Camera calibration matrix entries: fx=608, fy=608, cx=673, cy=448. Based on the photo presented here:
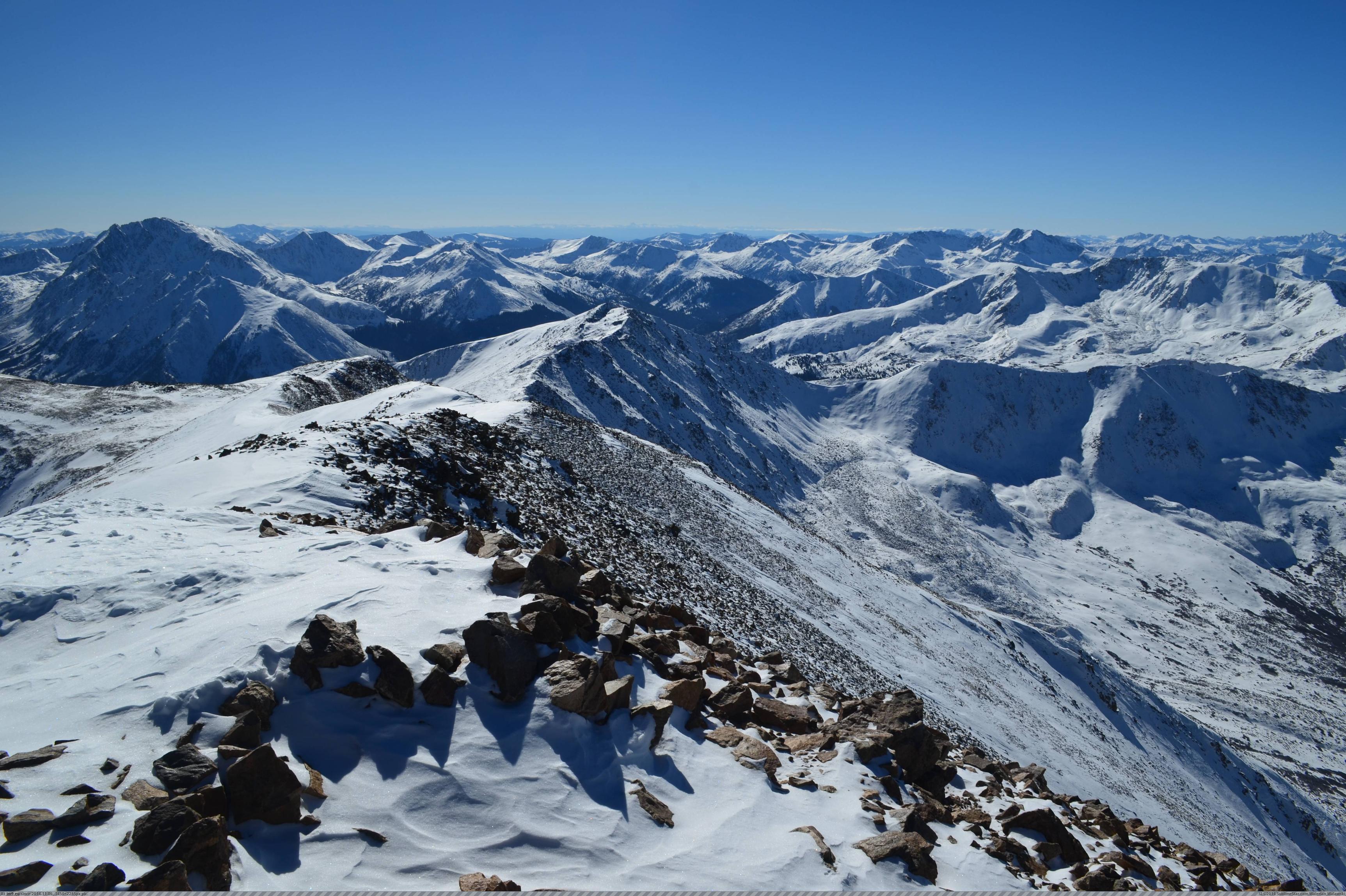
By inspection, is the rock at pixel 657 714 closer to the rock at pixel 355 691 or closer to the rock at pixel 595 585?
the rock at pixel 595 585

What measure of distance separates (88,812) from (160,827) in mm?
914

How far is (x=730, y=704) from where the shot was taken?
1132 cm

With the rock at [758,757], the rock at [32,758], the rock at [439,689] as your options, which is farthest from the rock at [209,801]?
the rock at [758,757]

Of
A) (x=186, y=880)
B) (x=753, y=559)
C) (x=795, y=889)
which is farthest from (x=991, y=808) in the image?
(x=753, y=559)

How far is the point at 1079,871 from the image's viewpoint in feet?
31.5

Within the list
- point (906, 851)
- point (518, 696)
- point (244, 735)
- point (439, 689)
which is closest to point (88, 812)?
point (244, 735)

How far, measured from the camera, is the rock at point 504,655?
29.8 ft

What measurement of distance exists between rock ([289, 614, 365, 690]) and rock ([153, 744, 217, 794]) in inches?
59.8

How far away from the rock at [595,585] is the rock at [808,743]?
15.3 feet

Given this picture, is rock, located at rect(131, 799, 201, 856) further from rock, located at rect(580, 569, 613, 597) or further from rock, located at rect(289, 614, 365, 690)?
rock, located at rect(580, 569, 613, 597)

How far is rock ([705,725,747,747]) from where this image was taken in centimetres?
1021

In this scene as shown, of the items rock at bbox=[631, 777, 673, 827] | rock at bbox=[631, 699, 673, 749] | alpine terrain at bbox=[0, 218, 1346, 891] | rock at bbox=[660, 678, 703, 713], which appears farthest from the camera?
rock at bbox=[660, 678, 703, 713]

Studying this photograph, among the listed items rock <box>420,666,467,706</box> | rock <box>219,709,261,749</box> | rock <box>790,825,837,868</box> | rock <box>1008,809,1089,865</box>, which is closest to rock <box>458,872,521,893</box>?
rock <box>420,666,467,706</box>

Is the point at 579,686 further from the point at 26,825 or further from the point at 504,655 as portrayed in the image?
the point at 26,825
